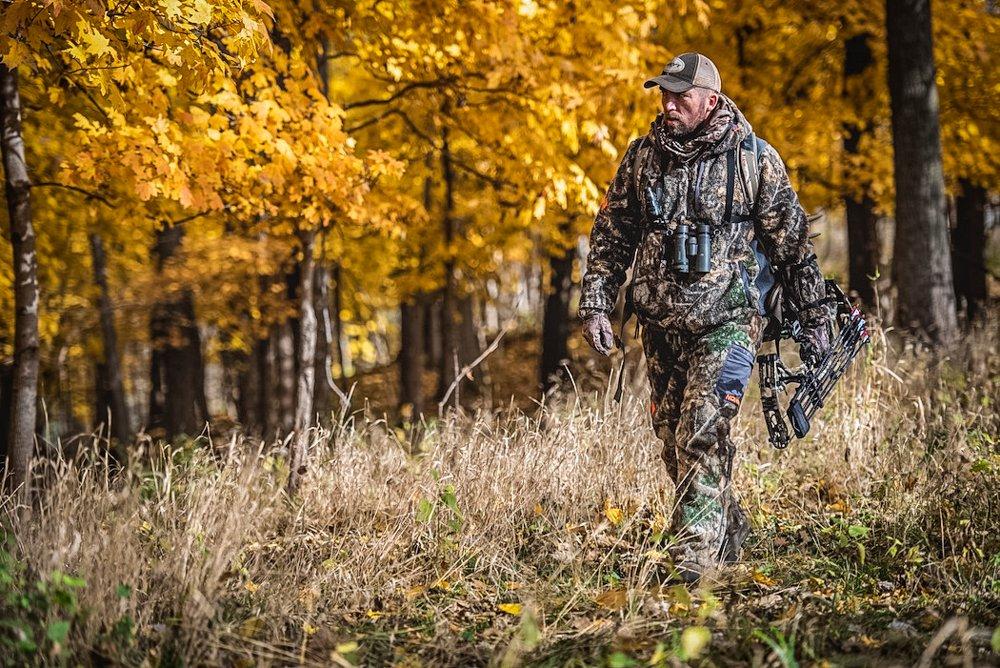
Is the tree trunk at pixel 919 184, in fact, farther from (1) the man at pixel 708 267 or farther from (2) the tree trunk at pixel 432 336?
(2) the tree trunk at pixel 432 336

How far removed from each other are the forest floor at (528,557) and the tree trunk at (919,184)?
2049 millimetres

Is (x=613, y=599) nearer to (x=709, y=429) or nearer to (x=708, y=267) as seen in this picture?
(x=709, y=429)

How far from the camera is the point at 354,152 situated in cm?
620

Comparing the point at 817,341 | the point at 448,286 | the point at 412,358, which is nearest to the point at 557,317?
the point at 448,286

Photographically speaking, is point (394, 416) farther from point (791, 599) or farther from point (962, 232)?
point (791, 599)

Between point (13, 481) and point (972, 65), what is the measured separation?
10093mm

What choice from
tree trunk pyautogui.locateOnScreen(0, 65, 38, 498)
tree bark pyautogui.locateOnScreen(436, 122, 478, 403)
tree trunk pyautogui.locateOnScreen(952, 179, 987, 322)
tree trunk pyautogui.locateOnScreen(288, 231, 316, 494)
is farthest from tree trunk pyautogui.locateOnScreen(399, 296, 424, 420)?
tree trunk pyautogui.locateOnScreen(952, 179, 987, 322)

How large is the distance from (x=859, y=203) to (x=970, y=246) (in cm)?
189

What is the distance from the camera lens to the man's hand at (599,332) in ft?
12.5

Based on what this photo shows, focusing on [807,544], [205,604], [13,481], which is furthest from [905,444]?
[13,481]

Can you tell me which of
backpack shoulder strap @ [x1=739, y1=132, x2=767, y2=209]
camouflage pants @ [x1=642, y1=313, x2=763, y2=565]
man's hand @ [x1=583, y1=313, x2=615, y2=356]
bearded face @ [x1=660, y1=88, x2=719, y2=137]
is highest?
bearded face @ [x1=660, y1=88, x2=719, y2=137]

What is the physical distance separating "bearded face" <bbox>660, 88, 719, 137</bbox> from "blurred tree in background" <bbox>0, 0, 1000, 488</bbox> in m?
1.82

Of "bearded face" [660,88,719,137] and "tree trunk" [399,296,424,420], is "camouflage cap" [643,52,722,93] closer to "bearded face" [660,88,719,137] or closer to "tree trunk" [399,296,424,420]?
"bearded face" [660,88,719,137]

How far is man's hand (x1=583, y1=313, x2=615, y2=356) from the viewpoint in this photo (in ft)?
12.5
